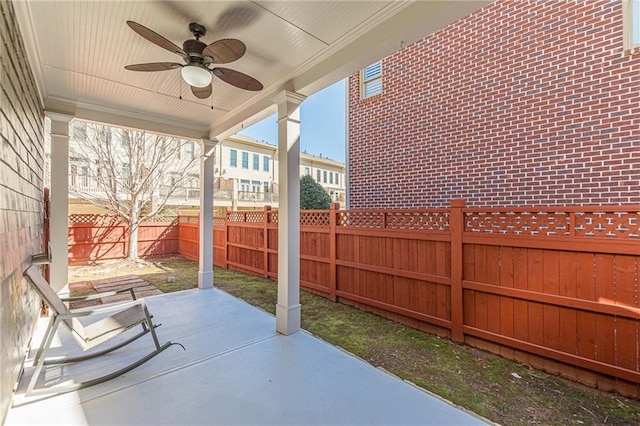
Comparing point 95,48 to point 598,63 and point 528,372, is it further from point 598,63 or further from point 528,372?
point 598,63

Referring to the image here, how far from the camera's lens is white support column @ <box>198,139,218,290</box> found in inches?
213

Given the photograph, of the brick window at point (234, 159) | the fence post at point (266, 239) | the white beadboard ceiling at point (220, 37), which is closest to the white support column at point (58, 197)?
the white beadboard ceiling at point (220, 37)

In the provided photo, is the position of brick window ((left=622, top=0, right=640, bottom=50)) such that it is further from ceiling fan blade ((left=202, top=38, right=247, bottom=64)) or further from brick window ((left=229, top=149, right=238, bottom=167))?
brick window ((left=229, top=149, right=238, bottom=167))

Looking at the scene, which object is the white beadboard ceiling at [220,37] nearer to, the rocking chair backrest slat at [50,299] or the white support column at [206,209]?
the white support column at [206,209]

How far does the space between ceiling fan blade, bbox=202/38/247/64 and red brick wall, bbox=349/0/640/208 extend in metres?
3.82

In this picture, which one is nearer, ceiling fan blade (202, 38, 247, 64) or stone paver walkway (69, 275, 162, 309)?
ceiling fan blade (202, 38, 247, 64)

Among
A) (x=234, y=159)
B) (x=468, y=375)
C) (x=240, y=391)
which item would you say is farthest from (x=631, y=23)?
(x=234, y=159)

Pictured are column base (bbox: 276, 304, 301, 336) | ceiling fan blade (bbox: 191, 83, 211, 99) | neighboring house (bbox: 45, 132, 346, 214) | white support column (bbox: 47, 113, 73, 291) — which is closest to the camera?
ceiling fan blade (bbox: 191, 83, 211, 99)

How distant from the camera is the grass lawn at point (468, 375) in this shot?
7.37 feet

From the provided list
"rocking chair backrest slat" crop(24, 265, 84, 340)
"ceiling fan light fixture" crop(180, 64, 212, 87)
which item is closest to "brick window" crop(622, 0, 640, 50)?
"ceiling fan light fixture" crop(180, 64, 212, 87)

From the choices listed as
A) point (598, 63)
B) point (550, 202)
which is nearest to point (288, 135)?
point (550, 202)

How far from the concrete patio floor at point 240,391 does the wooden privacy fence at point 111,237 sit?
649cm

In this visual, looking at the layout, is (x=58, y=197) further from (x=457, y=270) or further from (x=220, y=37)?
(x=457, y=270)

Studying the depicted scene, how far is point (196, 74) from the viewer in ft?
8.44
